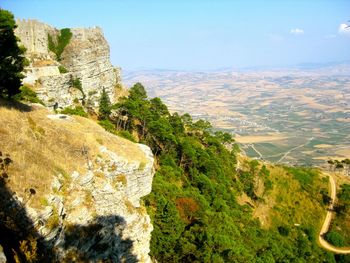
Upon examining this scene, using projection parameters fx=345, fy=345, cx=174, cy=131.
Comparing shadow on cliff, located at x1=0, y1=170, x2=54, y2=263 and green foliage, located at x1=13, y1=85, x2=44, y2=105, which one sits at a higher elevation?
green foliage, located at x1=13, y1=85, x2=44, y2=105

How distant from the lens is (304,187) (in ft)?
252

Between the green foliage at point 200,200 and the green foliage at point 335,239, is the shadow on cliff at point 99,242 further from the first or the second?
the green foliage at point 335,239

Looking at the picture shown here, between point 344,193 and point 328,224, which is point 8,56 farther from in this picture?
point 344,193

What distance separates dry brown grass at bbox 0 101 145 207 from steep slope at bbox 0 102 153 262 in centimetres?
5

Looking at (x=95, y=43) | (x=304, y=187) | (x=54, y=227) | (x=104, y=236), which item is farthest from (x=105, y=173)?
(x=304, y=187)

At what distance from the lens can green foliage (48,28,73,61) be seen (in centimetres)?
5569

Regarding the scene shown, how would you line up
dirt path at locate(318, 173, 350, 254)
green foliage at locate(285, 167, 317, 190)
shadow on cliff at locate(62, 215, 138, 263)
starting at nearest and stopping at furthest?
shadow on cliff at locate(62, 215, 138, 263) < dirt path at locate(318, 173, 350, 254) < green foliage at locate(285, 167, 317, 190)

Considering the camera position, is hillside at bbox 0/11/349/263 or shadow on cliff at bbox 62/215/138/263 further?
shadow on cliff at bbox 62/215/138/263

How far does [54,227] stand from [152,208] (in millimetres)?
16679

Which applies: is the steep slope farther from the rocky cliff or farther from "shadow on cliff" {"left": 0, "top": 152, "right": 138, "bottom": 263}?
the rocky cliff

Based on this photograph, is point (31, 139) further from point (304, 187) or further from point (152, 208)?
point (304, 187)

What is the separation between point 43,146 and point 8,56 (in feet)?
35.2

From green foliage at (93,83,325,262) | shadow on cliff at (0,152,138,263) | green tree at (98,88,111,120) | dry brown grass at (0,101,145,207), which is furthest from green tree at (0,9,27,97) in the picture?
green tree at (98,88,111,120)

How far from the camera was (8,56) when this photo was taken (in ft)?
87.6
